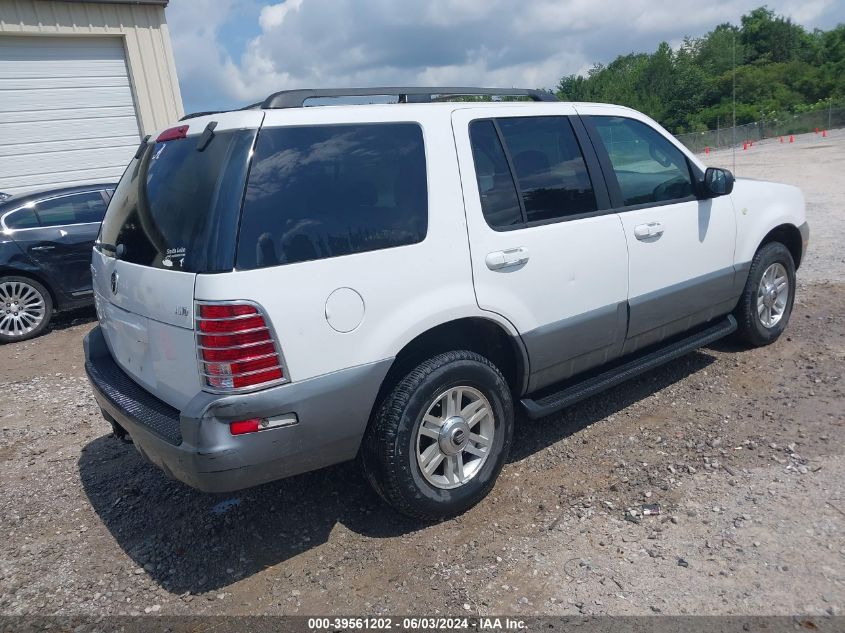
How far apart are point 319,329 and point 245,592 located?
1.24m

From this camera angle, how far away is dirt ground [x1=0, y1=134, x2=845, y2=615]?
2.87 metres

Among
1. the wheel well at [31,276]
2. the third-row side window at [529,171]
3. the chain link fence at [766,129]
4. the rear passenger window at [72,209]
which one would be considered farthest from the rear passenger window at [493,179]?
the chain link fence at [766,129]

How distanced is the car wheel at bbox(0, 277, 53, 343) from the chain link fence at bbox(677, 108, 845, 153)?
3555cm

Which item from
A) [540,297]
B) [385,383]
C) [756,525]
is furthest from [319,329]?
[756,525]

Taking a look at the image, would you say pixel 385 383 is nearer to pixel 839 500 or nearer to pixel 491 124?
pixel 491 124

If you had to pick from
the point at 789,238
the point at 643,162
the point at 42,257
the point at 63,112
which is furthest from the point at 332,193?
the point at 63,112

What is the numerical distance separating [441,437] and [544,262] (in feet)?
3.52

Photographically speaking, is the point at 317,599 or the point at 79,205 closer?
the point at 317,599

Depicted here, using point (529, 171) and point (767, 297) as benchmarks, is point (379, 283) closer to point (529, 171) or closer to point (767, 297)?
point (529, 171)

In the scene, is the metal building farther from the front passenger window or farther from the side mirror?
the side mirror

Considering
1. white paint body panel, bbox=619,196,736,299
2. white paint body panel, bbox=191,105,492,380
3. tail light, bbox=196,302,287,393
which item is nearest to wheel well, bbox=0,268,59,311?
white paint body panel, bbox=191,105,492,380

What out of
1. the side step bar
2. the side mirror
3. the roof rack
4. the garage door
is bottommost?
the side step bar

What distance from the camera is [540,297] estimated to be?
3.60 meters

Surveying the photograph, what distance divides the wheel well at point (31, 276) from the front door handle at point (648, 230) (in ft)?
22.0
